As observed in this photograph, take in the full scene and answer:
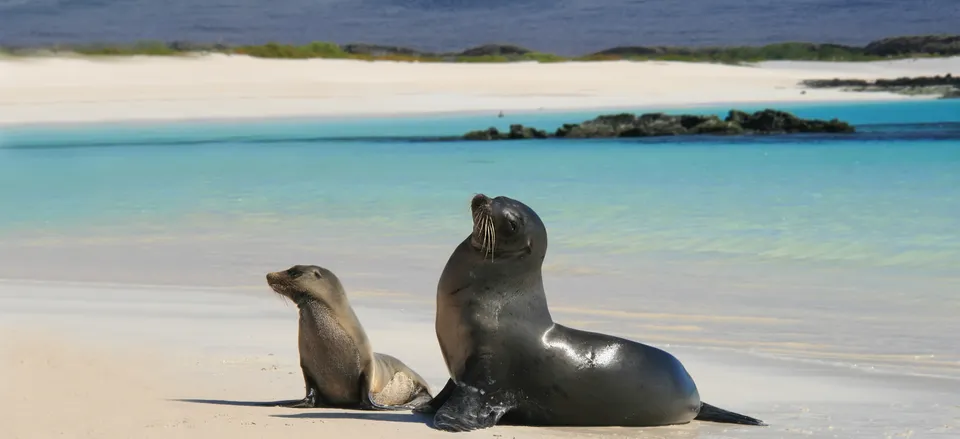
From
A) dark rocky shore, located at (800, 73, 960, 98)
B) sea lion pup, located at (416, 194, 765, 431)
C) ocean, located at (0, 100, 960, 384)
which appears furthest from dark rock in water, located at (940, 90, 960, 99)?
sea lion pup, located at (416, 194, 765, 431)

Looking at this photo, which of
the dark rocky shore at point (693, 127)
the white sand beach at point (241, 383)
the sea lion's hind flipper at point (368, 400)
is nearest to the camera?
the white sand beach at point (241, 383)

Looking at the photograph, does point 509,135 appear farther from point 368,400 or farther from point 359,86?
point 368,400

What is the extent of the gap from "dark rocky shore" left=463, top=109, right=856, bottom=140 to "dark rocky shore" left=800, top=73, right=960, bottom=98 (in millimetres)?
26086

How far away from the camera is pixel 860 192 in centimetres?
1734

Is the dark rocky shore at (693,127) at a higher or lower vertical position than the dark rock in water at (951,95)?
higher

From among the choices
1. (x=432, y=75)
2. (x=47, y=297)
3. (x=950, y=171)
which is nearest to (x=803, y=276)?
(x=47, y=297)

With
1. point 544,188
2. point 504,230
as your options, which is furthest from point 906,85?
point 504,230

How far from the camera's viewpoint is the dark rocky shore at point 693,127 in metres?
31.5

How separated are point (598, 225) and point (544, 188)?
530cm

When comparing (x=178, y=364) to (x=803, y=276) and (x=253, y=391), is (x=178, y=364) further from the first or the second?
(x=803, y=276)

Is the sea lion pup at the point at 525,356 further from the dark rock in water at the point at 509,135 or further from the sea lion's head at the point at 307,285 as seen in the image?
the dark rock in water at the point at 509,135

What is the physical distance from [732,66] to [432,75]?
52.1 feet

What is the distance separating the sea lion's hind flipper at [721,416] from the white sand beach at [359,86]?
33506 millimetres

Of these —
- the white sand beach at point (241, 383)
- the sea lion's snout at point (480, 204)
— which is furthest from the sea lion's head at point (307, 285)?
the sea lion's snout at point (480, 204)
